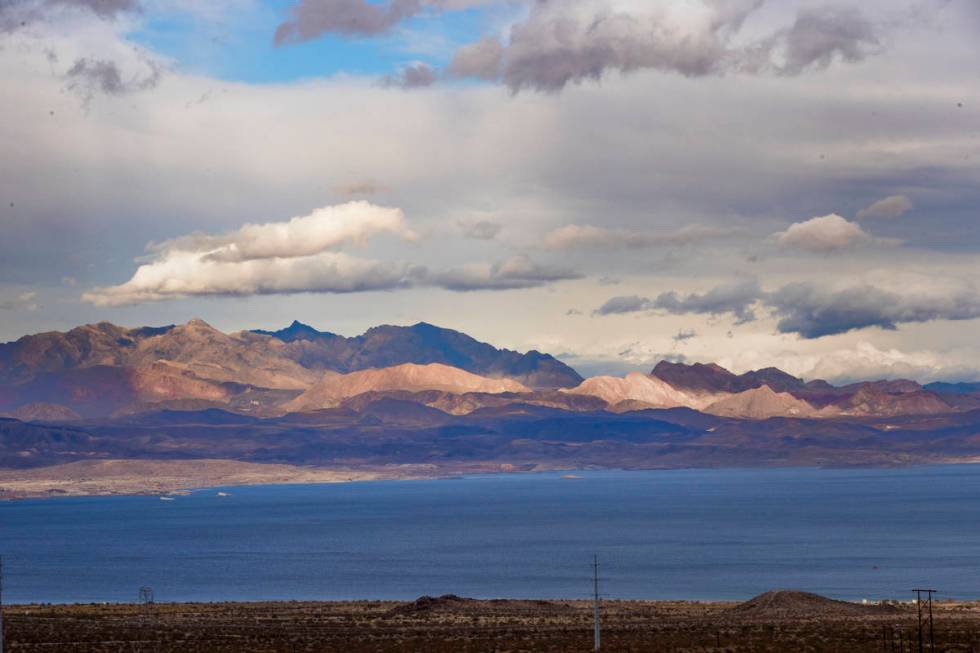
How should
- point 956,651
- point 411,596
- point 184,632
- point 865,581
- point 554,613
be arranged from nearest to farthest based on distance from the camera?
point 956,651, point 184,632, point 554,613, point 411,596, point 865,581

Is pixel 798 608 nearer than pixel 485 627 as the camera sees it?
No

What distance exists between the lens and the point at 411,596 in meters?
124

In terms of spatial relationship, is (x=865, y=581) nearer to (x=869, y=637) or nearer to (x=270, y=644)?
(x=869, y=637)

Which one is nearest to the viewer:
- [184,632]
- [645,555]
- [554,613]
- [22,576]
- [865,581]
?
[184,632]

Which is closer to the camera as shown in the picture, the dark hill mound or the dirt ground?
the dirt ground

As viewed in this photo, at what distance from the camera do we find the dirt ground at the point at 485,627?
69000 mm

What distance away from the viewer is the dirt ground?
6900cm

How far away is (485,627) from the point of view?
80.8 m

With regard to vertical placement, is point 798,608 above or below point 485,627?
below

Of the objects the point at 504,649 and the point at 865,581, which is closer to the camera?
the point at 504,649

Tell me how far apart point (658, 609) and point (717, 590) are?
103ft

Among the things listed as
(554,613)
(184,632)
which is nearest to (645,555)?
(554,613)

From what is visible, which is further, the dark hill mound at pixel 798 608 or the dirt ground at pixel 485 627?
the dark hill mound at pixel 798 608

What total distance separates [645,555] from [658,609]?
76.4m
